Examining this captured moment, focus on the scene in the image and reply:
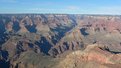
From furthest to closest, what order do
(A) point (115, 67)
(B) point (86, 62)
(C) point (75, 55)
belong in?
(C) point (75, 55), (B) point (86, 62), (A) point (115, 67)

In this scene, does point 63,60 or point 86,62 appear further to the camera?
point 63,60

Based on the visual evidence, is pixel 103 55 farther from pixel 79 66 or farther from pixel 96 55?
pixel 79 66

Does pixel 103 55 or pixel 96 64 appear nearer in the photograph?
pixel 96 64

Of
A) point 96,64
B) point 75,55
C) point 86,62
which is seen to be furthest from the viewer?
point 75,55

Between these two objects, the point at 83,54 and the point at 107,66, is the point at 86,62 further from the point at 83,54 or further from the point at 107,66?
the point at 107,66

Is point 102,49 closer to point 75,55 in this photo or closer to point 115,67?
point 75,55

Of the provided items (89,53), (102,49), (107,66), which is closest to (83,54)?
(89,53)

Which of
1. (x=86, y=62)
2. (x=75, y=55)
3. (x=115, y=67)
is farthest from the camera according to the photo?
(x=75, y=55)

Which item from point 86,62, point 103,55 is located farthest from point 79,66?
point 103,55
